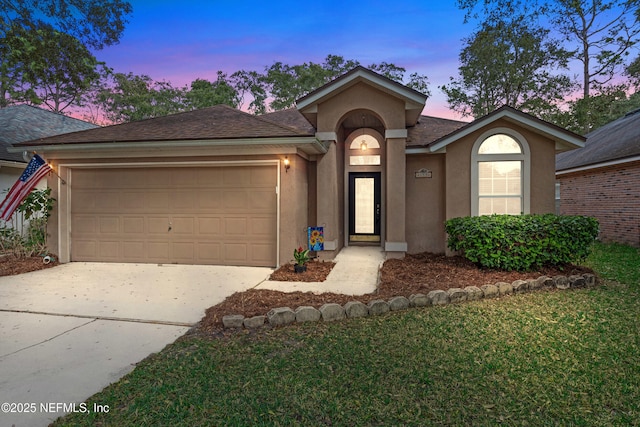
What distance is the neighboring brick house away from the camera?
1105cm

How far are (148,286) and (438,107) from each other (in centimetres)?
2699

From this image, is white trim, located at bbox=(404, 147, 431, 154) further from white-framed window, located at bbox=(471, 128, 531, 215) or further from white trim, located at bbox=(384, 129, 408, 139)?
white-framed window, located at bbox=(471, 128, 531, 215)

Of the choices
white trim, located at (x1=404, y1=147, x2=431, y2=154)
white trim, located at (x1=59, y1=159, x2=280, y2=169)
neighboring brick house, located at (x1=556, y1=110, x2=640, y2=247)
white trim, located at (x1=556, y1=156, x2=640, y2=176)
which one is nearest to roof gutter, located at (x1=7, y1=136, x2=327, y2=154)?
white trim, located at (x1=59, y1=159, x2=280, y2=169)

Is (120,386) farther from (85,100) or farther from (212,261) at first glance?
(85,100)

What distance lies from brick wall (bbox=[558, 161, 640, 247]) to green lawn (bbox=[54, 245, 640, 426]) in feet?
29.4

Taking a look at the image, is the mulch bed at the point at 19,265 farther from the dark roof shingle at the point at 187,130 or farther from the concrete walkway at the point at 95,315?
the dark roof shingle at the point at 187,130

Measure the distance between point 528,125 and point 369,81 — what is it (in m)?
3.84

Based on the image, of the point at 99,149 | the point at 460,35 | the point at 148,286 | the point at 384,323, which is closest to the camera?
the point at 384,323

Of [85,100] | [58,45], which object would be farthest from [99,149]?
[85,100]

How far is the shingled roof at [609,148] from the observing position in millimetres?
11345

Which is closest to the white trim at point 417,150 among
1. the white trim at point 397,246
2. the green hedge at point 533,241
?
the white trim at point 397,246

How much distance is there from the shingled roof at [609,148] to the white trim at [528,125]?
4.64 metres

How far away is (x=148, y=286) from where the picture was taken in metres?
6.19

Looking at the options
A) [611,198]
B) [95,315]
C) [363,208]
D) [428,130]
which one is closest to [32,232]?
[95,315]
